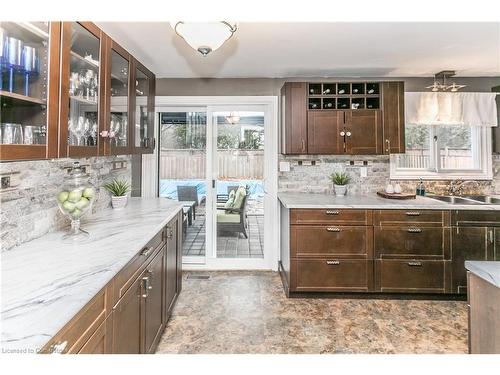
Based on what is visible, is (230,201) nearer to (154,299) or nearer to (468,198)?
(154,299)

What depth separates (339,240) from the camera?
2.94 meters

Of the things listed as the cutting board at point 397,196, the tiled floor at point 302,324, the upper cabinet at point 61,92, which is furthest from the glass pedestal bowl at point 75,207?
the cutting board at point 397,196

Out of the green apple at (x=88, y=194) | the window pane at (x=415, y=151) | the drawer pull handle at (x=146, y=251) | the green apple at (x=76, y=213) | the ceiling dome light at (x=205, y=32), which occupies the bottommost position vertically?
the drawer pull handle at (x=146, y=251)

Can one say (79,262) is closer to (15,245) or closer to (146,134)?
(15,245)

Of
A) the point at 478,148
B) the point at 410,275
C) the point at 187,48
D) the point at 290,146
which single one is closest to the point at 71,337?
the point at 187,48

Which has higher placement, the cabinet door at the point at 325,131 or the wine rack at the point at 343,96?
the wine rack at the point at 343,96

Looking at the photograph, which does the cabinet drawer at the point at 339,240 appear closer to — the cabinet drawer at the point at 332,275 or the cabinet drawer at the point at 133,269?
the cabinet drawer at the point at 332,275

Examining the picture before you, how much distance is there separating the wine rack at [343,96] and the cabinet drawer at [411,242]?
1404mm

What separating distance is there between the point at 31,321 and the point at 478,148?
179 inches

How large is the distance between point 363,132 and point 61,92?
2.91m

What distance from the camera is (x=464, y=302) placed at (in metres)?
2.93

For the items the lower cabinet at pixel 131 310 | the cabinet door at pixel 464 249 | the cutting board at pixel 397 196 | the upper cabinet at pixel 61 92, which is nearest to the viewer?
the lower cabinet at pixel 131 310

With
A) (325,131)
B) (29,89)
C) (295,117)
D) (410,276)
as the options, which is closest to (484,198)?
(410,276)

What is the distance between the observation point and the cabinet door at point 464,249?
9.40ft
